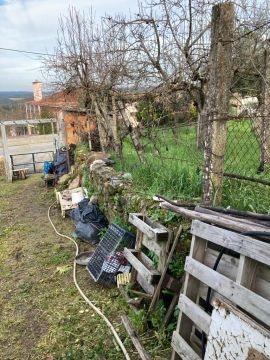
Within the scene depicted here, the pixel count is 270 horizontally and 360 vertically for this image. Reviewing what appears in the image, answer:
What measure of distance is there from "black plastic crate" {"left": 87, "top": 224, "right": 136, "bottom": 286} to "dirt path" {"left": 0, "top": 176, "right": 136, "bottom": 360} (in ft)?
0.49

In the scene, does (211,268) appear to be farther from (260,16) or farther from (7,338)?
(260,16)

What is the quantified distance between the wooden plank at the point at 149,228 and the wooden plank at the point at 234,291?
800mm

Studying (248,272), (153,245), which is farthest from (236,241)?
(153,245)

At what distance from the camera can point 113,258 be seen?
14.0 feet

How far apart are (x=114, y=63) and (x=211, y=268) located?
7045 millimetres

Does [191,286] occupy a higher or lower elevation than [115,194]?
higher

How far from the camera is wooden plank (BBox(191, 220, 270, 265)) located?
6.04ft

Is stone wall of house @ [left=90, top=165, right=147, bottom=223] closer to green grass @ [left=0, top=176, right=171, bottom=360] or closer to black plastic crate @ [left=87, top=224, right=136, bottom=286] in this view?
black plastic crate @ [left=87, top=224, right=136, bottom=286]

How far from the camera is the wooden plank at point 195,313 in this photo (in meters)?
2.23

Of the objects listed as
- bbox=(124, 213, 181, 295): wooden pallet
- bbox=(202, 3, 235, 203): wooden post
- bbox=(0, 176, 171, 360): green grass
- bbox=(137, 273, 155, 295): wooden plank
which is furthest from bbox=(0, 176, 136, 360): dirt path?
bbox=(202, 3, 235, 203): wooden post

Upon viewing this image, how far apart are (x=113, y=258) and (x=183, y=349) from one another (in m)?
1.94

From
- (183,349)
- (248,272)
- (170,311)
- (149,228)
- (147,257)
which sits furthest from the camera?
(147,257)

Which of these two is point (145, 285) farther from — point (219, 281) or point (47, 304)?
point (219, 281)

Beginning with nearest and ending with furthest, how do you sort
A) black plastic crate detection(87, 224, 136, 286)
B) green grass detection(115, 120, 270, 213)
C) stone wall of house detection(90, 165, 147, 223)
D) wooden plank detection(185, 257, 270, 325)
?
wooden plank detection(185, 257, 270, 325), green grass detection(115, 120, 270, 213), black plastic crate detection(87, 224, 136, 286), stone wall of house detection(90, 165, 147, 223)
